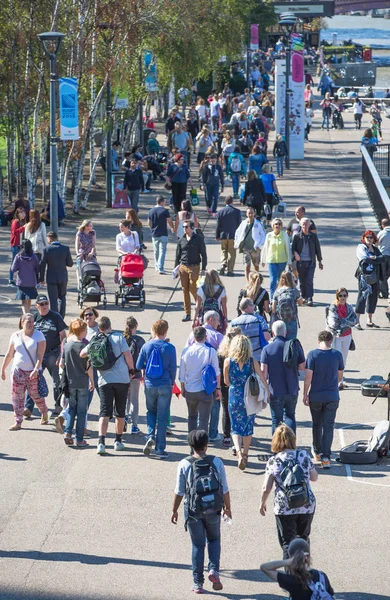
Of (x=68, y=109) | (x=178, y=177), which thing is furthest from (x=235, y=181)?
(x=68, y=109)

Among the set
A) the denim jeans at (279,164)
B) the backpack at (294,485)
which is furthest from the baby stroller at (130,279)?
the denim jeans at (279,164)

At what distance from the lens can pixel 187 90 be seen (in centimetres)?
4828

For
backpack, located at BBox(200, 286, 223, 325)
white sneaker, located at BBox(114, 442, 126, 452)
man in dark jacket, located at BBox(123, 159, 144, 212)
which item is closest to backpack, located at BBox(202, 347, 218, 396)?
white sneaker, located at BBox(114, 442, 126, 452)

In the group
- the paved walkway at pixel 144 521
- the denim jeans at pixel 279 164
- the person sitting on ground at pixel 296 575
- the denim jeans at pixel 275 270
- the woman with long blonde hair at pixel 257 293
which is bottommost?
the paved walkway at pixel 144 521

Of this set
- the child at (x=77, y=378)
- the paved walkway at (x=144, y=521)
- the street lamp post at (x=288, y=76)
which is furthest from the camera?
the street lamp post at (x=288, y=76)

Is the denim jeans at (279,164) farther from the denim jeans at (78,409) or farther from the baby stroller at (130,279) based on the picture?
the denim jeans at (78,409)

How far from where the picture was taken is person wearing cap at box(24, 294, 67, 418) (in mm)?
14062

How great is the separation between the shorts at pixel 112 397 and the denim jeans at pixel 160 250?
9440mm

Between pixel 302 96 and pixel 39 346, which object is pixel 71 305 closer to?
pixel 39 346

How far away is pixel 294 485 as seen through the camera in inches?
377

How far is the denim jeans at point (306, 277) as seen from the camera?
64.6 feet

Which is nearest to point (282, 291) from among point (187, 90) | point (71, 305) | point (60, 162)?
point (71, 305)

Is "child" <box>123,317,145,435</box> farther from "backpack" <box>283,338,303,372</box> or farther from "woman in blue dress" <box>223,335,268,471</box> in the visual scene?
"backpack" <box>283,338,303,372</box>

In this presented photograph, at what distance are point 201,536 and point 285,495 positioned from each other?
2.43 feet
